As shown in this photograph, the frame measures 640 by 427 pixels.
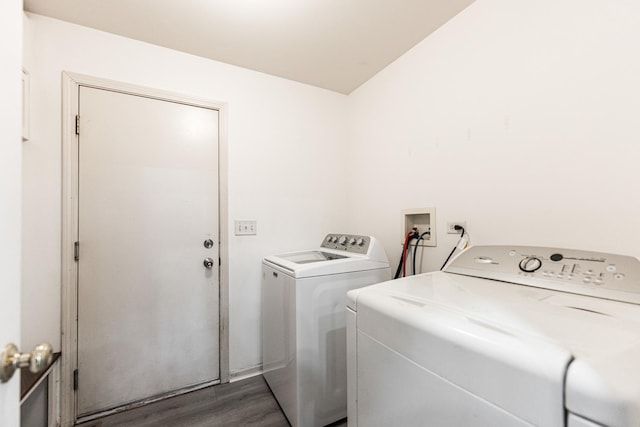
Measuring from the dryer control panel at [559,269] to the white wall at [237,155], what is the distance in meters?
1.31

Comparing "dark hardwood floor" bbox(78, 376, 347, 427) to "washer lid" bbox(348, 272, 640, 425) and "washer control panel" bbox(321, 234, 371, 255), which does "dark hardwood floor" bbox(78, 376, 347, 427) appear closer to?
"washer control panel" bbox(321, 234, 371, 255)

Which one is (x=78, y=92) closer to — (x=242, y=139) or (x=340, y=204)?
(x=242, y=139)

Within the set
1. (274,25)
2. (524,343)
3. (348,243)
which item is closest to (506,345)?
(524,343)

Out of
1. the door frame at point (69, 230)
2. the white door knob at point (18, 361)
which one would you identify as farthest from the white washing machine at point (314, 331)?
the door frame at point (69, 230)

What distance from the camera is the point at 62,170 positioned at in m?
1.48

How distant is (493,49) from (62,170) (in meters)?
2.37

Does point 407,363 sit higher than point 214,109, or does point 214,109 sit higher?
point 214,109

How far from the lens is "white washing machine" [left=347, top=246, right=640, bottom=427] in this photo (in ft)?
1.44

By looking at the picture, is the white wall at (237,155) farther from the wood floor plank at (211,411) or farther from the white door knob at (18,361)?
the white door knob at (18,361)

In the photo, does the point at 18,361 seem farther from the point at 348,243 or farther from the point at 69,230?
the point at 348,243

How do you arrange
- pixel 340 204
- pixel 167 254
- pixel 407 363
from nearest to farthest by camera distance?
pixel 407 363, pixel 167 254, pixel 340 204

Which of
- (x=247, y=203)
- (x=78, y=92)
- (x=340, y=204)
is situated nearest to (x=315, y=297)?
(x=247, y=203)

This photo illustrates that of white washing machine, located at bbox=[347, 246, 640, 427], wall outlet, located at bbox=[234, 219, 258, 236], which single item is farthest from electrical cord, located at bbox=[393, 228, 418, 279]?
wall outlet, located at bbox=[234, 219, 258, 236]

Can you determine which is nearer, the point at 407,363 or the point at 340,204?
the point at 407,363
